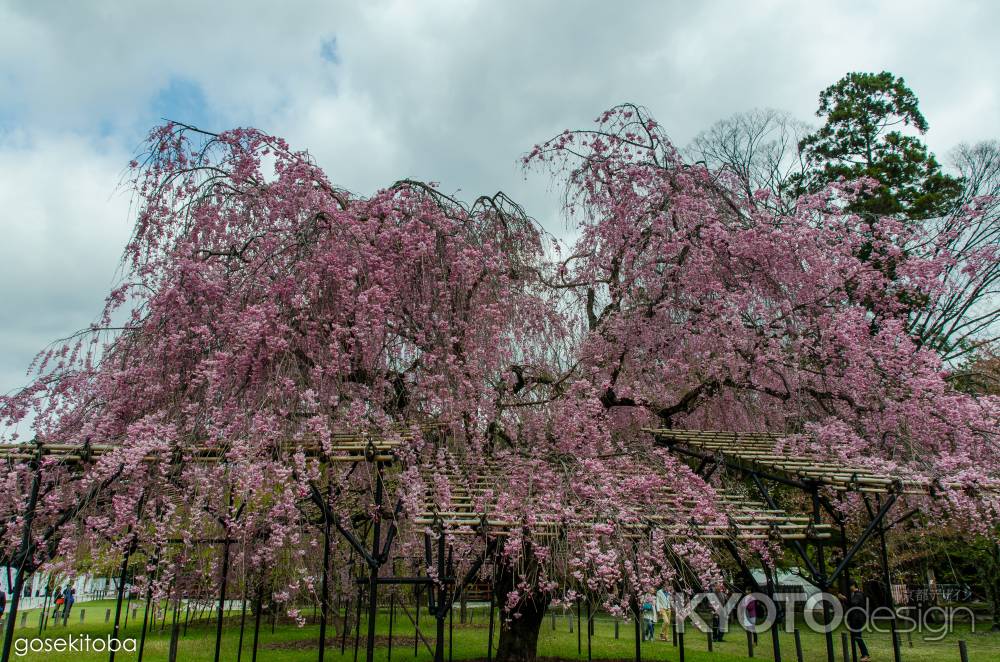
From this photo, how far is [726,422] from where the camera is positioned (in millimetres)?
8383

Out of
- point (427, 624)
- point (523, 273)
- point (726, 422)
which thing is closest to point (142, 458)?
point (523, 273)

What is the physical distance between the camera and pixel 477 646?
1037cm

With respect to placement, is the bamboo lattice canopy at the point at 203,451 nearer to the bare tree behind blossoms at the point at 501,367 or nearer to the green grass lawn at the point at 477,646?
the bare tree behind blossoms at the point at 501,367

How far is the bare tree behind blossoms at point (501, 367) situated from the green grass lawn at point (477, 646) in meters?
2.61

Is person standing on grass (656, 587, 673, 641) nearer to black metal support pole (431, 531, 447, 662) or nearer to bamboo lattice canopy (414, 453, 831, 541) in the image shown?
bamboo lattice canopy (414, 453, 831, 541)

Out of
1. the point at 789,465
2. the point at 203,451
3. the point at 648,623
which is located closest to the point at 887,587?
the point at 789,465

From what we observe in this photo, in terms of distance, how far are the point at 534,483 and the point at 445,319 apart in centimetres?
189

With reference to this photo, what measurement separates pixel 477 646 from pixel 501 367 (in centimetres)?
595

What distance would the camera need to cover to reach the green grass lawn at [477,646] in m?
9.39

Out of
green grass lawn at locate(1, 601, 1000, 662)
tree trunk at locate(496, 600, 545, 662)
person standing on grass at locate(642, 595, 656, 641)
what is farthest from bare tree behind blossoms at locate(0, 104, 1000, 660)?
person standing on grass at locate(642, 595, 656, 641)

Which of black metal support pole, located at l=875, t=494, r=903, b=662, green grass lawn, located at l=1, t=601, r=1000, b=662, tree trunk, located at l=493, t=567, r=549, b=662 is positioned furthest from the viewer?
green grass lawn, located at l=1, t=601, r=1000, b=662

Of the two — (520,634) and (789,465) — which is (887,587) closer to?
(789,465)

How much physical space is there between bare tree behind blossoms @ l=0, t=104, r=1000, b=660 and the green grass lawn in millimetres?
2607

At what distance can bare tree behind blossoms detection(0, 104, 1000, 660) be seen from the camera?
16.6 feet
